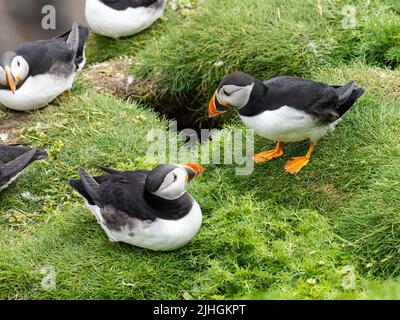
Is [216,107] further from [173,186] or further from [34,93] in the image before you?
[34,93]

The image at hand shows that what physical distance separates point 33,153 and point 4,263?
1088mm

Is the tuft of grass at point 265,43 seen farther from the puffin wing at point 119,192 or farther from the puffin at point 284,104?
the puffin wing at point 119,192

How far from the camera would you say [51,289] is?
4789 millimetres

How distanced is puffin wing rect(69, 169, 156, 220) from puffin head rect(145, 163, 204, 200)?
143 mm

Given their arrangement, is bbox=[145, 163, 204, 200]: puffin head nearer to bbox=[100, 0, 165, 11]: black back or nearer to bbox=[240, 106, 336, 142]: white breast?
bbox=[240, 106, 336, 142]: white breast

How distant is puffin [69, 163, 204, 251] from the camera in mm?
4664

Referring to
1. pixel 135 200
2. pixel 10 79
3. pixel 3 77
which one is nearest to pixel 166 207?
pixel 135 200

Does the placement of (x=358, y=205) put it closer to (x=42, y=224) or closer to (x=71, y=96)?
(x=42, y=224)

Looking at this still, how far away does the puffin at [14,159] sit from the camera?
18.7 ft

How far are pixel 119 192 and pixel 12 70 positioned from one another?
6.47ft


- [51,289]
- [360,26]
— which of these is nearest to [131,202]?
[51,289]

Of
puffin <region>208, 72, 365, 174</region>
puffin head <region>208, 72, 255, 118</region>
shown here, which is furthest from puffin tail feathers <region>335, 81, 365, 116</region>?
puffin head <region>208, 72, 255, 118</region>

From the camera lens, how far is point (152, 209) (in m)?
4.73

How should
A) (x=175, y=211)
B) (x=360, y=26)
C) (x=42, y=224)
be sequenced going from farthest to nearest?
(x=360, y=26)
(x=42, y=224)
(x=175, y=211)
